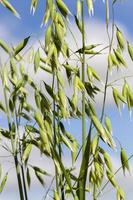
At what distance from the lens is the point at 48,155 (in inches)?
67.7

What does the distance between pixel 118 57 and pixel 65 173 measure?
0.47m

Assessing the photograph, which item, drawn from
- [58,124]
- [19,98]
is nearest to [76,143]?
[58,124]

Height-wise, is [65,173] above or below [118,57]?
below

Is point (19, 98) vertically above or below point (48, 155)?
above

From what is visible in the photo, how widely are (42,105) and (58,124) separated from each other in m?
0.09

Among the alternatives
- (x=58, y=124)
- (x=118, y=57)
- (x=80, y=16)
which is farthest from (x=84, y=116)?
(x=80, y=16)

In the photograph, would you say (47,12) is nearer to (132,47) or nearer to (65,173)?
(132,47)

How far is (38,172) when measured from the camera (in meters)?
1.97

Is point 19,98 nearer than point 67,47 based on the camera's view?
No

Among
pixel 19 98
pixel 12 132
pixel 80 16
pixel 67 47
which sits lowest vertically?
pixel 12 132

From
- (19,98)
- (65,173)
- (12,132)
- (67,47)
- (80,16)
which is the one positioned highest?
(80,16)

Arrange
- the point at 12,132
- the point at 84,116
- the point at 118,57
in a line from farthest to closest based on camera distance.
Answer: the point at 12,132 → the point at 118,57 → the point at 84,116

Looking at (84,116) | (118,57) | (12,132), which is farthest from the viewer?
(12,132)

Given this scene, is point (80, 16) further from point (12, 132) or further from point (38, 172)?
point (38, 172)
